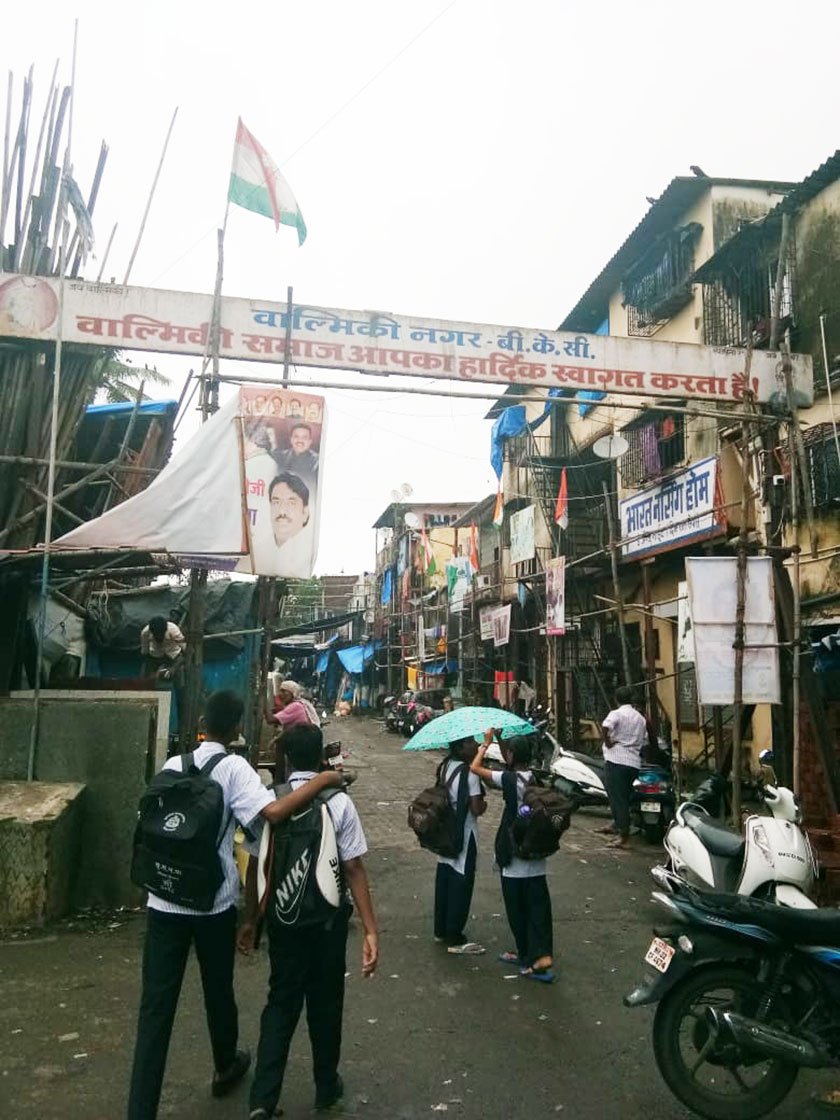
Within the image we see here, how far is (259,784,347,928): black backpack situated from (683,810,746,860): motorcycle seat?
323 centimetres

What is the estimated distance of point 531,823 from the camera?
17.6 feet

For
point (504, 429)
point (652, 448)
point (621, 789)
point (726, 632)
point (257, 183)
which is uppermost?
point (504, 429)

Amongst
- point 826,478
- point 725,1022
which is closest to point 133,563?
point 725,1022

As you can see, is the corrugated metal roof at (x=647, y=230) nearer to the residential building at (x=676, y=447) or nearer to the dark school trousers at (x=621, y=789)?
the residential building at (x=676, y=447)

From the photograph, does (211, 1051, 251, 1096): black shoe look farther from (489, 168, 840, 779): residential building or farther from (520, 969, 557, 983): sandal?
(489, 168, 840, 779): residential building

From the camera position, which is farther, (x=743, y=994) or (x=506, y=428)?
(x=506, y=428)

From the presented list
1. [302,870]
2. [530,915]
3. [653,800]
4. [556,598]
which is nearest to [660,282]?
[556,598]

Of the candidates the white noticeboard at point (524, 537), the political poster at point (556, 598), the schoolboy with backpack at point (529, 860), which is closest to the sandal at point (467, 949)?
the schoolboy with backpack at point (529, 860)

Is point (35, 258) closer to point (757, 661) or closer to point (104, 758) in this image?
point (104, 758)

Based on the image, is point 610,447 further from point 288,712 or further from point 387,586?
point 387,586

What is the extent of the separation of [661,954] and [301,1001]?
1525mm

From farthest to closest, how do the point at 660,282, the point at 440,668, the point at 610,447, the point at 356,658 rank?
the point at 356,658 → the point at 440,668 → the point at 660,282 → the point at 610,447

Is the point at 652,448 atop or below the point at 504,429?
below

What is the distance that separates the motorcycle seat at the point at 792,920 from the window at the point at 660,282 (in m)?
11.6
